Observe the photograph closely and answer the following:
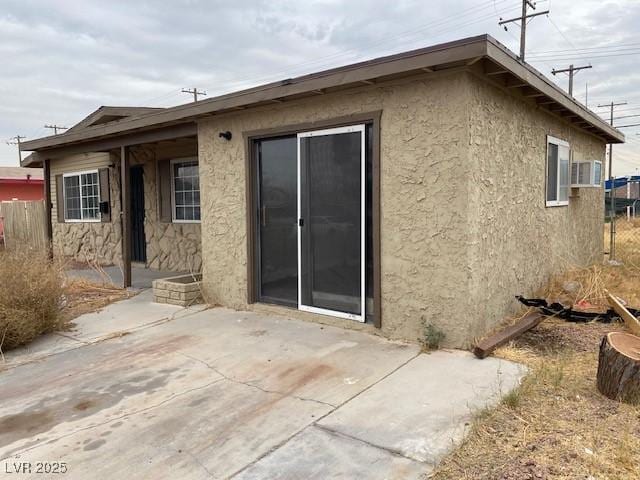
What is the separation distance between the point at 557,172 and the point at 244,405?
598 cm

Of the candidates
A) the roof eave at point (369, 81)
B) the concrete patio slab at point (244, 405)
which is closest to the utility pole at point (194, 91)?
the roof eave at point (369, 81)

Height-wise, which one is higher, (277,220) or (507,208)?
(507,208)

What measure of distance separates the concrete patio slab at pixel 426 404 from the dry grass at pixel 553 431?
14 cm

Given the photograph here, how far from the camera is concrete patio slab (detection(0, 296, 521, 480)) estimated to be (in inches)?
111

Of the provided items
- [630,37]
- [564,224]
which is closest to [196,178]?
[564,224]

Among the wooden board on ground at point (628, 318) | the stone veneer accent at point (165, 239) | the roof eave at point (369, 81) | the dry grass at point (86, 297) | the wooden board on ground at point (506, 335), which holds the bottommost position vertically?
the dry grass at point (86, 297)

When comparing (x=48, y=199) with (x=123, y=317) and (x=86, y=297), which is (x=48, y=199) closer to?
(x=86, y=297)

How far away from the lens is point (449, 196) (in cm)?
455

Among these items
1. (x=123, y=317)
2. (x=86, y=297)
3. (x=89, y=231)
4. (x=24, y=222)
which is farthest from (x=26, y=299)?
(x=24, y=222)

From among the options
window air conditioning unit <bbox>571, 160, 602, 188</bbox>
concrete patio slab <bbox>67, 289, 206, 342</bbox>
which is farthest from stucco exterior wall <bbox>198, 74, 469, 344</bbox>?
window air conditioning unit <bbox>571, 160, 602, 188</bbox>

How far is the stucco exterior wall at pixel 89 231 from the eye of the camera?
10.8 metres

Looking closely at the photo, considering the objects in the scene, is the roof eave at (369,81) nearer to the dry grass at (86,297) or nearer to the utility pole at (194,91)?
the dry grass at (86,297)

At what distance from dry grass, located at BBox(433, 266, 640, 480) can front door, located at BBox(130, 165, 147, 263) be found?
8467 mm

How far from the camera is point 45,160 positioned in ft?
36.2
